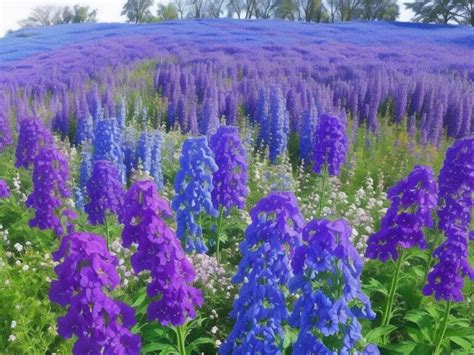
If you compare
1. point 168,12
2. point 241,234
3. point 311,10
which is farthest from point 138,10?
point 241,234

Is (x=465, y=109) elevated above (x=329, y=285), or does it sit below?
below

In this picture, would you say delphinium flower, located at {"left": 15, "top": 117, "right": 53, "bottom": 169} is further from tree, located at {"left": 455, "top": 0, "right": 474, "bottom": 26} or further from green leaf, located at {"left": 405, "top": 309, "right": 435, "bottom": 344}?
tree, located at {"left": 455, "top": 0, "right": 474, "bottom": 26}

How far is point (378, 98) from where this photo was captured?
400 inches

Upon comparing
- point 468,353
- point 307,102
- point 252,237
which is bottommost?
point 468,353

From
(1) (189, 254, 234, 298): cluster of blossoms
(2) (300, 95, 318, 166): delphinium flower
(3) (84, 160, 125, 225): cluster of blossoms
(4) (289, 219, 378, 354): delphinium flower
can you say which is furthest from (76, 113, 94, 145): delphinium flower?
(4) (289, 219, 378, 354): delphinium flower

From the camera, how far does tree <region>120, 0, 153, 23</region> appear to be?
5344 cm

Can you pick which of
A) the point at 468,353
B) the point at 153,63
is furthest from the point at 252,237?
the point at 153,63

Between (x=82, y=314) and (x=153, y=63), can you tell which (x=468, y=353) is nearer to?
(x=82, y=314)

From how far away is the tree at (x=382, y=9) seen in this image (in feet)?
152

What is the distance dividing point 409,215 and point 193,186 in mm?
1827

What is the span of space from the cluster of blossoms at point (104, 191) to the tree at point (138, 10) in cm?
5298

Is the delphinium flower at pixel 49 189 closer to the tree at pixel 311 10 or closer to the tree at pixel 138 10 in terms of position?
the tree at pixel 311 10

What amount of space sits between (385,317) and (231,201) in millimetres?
1581

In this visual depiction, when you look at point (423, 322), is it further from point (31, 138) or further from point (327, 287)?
point (31, 138)
